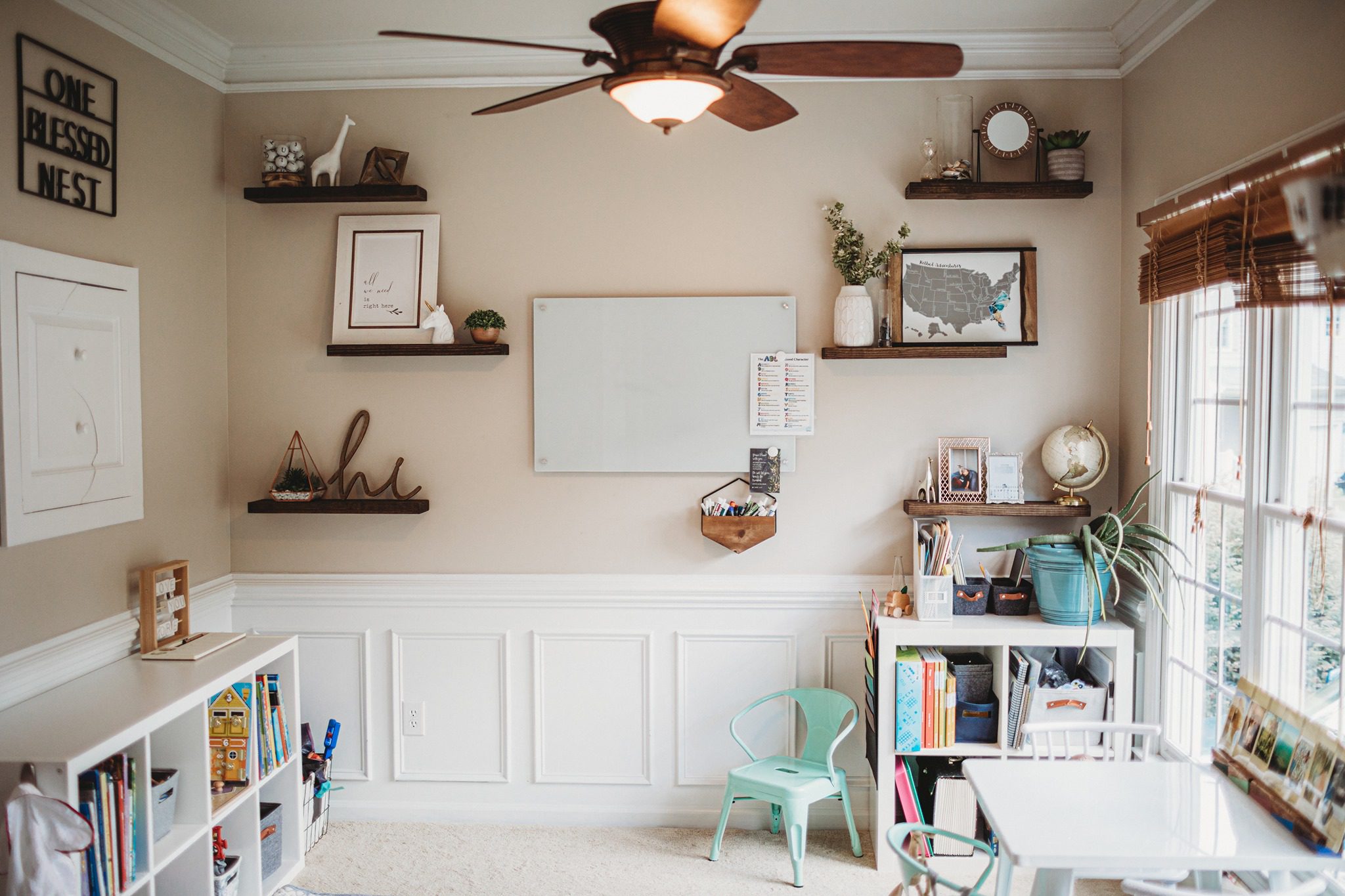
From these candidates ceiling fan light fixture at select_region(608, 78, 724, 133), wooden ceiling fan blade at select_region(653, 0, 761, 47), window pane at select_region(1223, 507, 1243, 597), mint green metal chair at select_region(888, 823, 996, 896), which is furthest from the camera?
window pane at select_region(1223, 507, 1243, 597)

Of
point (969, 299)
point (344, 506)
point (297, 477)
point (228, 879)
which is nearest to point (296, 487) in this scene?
point (297, 477)

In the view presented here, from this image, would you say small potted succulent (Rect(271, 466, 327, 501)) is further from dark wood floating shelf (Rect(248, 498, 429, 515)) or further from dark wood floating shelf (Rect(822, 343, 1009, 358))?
dark wood floating shelf (Rect(822, 343, 1009, 358))

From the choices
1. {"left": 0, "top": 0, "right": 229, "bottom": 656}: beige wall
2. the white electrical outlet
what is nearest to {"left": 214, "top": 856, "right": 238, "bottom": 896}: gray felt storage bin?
the white electrical outlet

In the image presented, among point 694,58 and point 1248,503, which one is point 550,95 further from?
point 1248,503

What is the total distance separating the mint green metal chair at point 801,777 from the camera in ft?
9.79

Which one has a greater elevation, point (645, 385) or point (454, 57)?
point (454, 57)

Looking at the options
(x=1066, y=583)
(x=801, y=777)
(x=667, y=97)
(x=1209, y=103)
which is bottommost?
(x=801, y=777)

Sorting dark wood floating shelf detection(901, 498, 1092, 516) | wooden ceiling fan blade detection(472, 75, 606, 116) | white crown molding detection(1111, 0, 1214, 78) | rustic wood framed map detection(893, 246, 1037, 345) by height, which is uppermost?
white crown molding detection(1111, 0, 1214, 78)

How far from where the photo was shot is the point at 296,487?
11.0 ft

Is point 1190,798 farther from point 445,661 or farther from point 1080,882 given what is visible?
point 445,661

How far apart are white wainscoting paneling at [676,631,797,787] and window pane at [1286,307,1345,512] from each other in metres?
1.74

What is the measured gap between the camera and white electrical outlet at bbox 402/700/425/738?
3.49 metres

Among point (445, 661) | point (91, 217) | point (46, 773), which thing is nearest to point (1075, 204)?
point (445, 661)

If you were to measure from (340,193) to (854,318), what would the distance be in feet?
6.27
